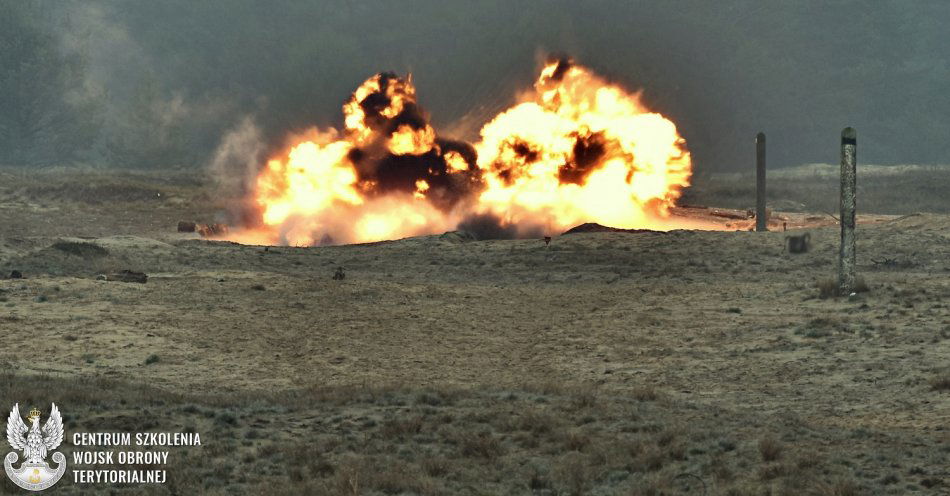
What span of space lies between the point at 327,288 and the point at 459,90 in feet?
103

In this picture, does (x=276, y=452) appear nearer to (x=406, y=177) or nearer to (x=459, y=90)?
(x=406, y=177)

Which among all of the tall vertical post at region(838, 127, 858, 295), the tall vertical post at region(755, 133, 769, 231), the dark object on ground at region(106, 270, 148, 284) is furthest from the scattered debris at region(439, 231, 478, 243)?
the tall vertical post at region(838, 127, 858, 295)

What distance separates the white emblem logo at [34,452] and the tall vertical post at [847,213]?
1933cm

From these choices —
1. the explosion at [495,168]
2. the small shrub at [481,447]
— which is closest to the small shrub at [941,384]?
the small shrub at [481,447]

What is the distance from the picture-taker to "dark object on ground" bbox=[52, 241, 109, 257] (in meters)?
37.6

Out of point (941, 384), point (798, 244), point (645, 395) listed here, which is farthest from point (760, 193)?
point (645, 395)

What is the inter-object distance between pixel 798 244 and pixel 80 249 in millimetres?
23301

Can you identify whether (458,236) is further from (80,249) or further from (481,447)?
(481,447)

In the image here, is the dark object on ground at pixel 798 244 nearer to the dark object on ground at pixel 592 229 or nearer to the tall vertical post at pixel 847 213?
the dark object on ground at pixel 592 229

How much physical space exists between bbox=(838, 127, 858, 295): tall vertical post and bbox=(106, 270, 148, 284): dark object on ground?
19126 mm

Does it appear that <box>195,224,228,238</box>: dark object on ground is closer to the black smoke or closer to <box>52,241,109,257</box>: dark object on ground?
the black smoke

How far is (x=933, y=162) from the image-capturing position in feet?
367

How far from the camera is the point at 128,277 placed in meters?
33.5

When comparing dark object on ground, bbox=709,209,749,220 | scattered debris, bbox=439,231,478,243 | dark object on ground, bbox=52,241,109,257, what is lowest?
dark object on ground, bbox=52,241,109,257
